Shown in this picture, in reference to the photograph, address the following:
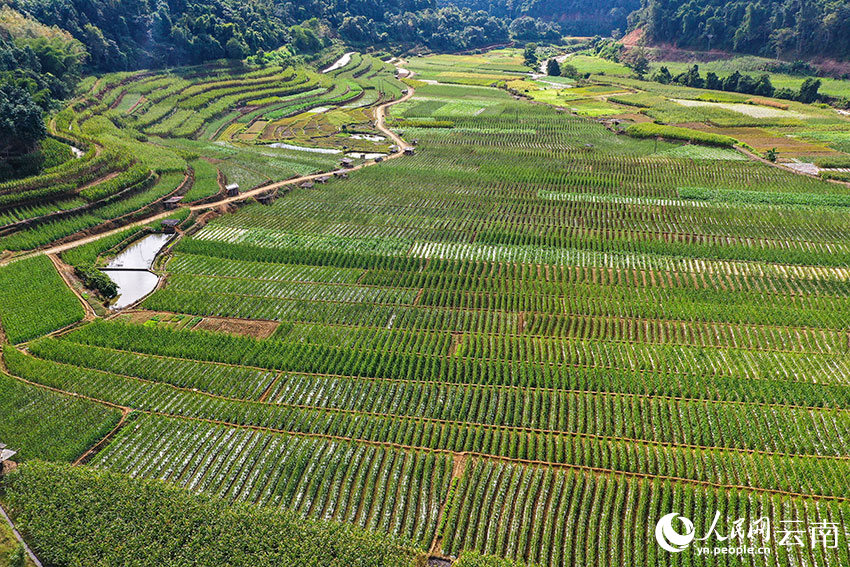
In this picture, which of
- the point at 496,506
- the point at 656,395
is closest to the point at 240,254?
the point at 496,506

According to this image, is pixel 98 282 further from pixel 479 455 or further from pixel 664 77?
pixel 664 77

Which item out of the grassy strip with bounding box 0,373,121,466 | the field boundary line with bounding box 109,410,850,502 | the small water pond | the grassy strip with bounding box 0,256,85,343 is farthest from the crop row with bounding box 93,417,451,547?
the small water pond

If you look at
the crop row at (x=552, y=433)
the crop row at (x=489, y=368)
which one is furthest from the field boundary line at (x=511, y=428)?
the crop row at (x=489, y=368)

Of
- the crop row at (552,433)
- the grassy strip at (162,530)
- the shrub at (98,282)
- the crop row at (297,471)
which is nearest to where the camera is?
the grassy strip at (162,530)

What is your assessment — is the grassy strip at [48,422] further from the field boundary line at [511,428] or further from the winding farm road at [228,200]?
the winding farm road at [228,200]

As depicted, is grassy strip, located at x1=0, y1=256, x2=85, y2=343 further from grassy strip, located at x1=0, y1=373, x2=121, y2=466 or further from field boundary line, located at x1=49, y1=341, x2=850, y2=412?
grassy strip, located at x1=0, y1=373, x2=121, y2=466

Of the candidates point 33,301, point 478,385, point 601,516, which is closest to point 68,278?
point 33,301
